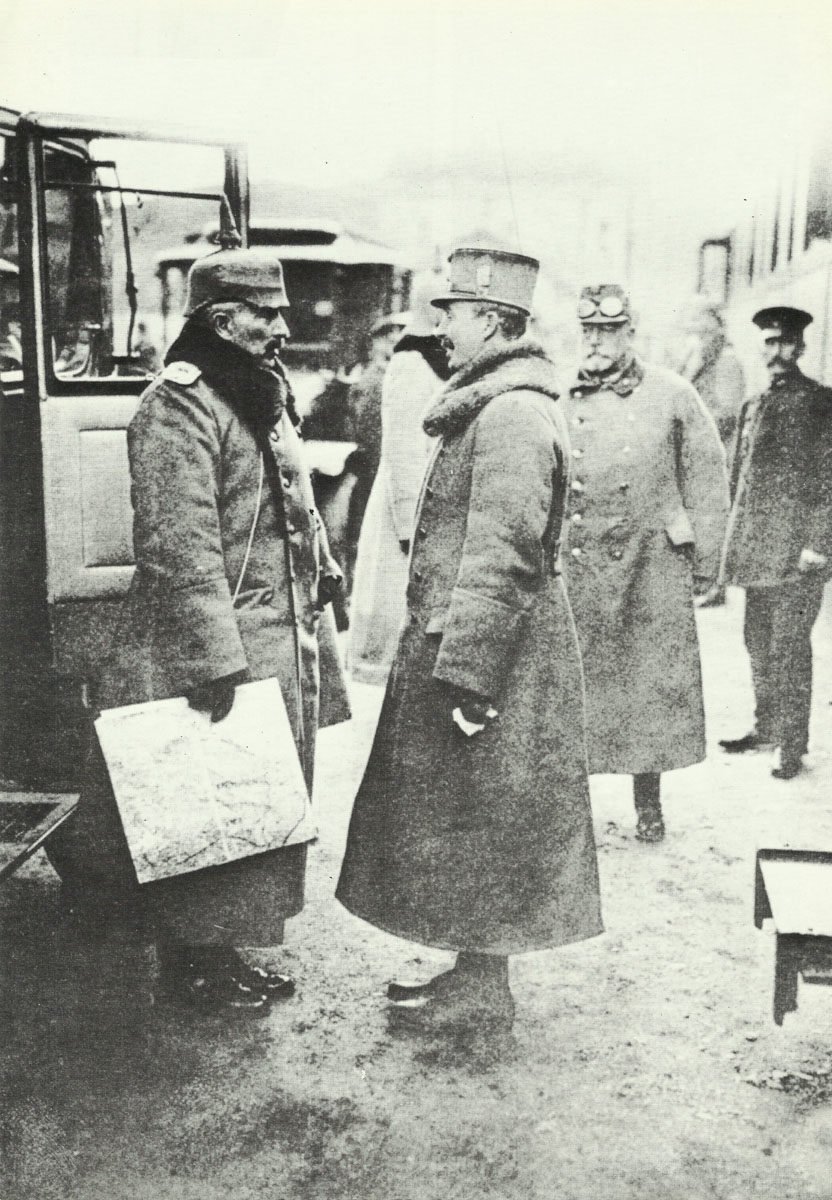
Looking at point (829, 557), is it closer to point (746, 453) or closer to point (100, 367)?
point (746, 453)

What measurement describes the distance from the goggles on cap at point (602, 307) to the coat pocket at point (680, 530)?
2.10 feet

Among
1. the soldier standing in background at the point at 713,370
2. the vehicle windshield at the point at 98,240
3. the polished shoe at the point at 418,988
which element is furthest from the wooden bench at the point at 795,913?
the vehicle windshield at the point at 98,240

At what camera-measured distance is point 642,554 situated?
11.8 ft

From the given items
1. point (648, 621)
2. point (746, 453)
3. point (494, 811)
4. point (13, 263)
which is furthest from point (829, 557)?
point (13, 263)

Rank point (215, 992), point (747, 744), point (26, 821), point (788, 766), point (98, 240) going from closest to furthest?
point (215, 992)
point (26, 821)
point (788, 766)
point (98, 240)
point (747, 744)

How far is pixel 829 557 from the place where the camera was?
10.7 feet

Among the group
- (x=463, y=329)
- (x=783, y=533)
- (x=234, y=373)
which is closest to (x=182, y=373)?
(x=234, y=373)

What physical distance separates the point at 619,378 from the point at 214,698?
177 centimetres

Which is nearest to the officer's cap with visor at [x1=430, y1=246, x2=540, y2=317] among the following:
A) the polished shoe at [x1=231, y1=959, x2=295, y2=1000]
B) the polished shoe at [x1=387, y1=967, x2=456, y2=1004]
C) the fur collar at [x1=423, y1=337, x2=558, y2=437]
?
the fur collar at [x1=423, y1=337, x2=558, y2=437]

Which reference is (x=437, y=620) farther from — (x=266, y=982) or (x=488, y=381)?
(x=266, y=982)

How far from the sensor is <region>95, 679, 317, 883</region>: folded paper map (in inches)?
95.1

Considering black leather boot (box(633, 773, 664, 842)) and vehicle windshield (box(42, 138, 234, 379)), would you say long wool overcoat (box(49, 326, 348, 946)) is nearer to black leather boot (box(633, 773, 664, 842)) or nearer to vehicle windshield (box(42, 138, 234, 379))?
vehicle windshield (box(42, 138, 234, 379))

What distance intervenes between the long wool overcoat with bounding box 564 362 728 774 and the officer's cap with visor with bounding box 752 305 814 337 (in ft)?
1.08

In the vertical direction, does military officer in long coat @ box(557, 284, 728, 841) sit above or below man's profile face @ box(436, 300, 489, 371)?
below
